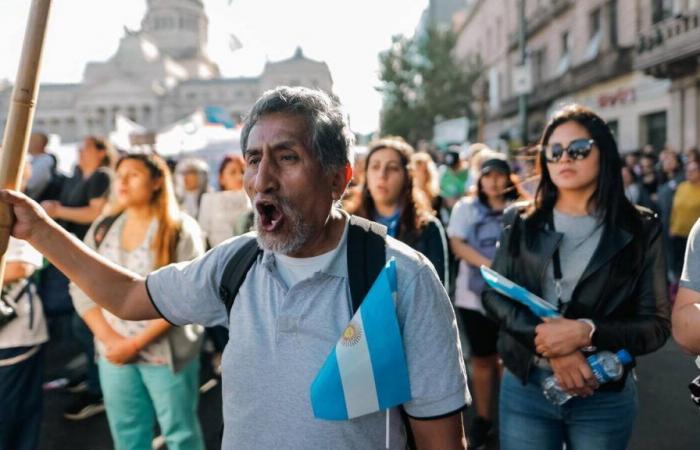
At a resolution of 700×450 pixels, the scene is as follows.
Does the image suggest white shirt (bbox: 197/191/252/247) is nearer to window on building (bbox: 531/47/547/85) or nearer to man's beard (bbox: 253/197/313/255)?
man's beard (bbox: 253/197/313/255)

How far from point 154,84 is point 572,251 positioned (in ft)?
315

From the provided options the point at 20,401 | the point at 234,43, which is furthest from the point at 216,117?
the point at 234,43

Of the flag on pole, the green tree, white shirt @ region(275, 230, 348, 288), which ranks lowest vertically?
white shirt @ region(275, 230, 348, 288)

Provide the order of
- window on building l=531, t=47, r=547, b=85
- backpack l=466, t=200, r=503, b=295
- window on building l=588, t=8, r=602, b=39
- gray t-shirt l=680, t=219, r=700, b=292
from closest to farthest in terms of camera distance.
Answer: gray t-shirt l=680, t=219, r=700, b=292 < backpack l=466, t=200, r=503, b=295 < window on building l=588, t=8, r=602, b=39 < window on building l=531, t=47, r=547, b=85

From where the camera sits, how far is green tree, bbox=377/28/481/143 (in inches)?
1590

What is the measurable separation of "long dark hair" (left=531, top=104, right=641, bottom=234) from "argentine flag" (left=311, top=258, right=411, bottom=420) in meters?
1.27

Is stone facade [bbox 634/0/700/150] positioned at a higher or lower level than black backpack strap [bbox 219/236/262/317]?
higher

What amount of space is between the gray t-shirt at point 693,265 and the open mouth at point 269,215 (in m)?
1.23

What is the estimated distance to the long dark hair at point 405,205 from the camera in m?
3.79

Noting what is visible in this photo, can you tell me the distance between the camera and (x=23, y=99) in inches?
58.8

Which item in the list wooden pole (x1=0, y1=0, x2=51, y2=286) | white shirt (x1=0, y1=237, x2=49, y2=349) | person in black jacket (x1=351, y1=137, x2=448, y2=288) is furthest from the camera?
person in black jacket (x1=351, y1=137, x2=448, y2=288)

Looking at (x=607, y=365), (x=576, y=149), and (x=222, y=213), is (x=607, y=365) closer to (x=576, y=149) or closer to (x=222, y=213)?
(x=576, y=149)

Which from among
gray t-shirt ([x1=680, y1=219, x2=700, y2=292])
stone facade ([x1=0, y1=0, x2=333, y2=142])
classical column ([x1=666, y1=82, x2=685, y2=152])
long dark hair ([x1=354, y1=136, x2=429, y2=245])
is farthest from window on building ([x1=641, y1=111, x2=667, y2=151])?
stone facade ([x1=0, y1=0, x2=333, y2=142])

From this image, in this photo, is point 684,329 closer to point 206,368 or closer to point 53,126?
point 206,368
